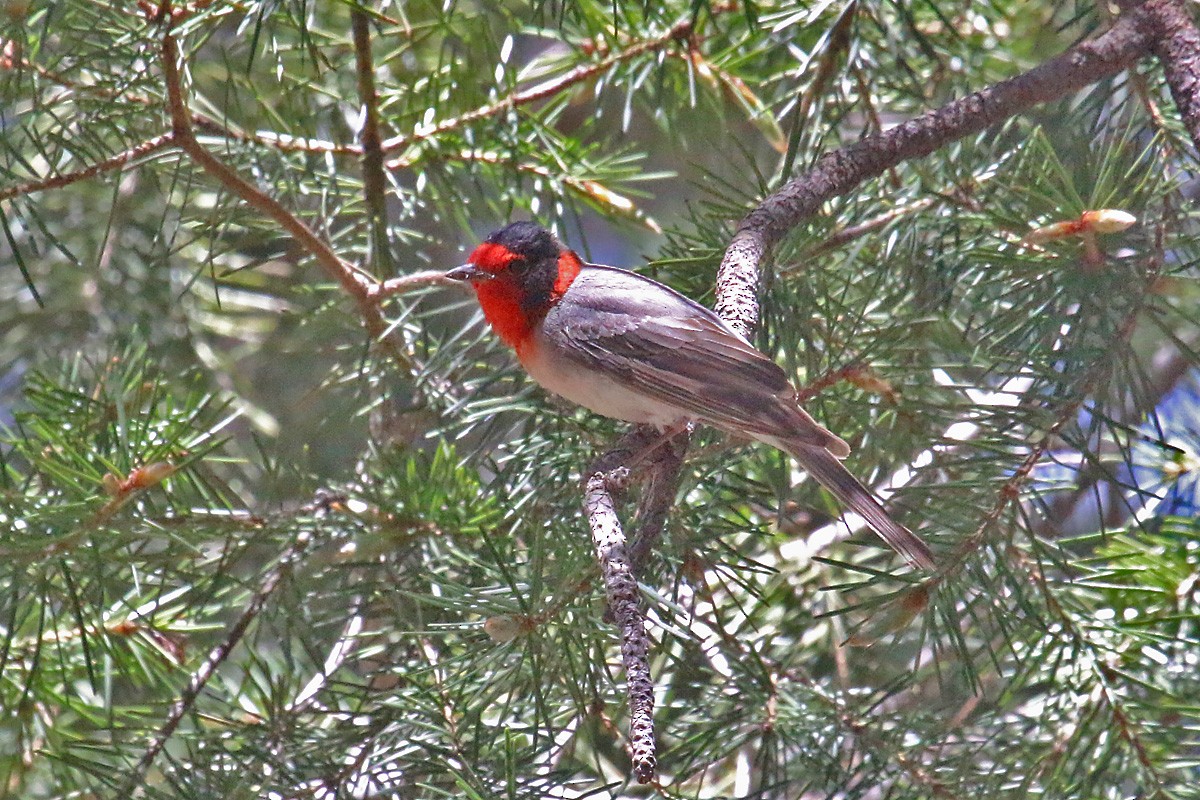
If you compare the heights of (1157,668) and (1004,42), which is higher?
(1004,42)

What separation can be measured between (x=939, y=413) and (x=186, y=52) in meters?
1.69

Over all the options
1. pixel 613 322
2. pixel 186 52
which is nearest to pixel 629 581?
pixel 613 322

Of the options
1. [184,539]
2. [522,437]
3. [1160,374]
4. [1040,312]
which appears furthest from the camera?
[1160,374]

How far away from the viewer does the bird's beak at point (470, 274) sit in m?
2.78

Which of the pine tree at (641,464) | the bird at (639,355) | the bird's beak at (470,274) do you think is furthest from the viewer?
the bird's beak at (470,274)

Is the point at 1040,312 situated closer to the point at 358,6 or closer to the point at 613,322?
the point at 613,322

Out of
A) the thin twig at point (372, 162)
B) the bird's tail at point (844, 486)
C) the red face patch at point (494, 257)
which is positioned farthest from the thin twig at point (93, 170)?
the bird's tail at point (844, 486)

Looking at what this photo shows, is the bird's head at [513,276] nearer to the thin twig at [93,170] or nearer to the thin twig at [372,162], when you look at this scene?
the thin twig at [372,162]

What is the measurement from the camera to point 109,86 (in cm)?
232

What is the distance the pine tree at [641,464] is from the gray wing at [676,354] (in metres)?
0.08

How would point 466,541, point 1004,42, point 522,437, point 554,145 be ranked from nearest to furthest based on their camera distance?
point 466,541, point 522,437, point 554,145, point 1004,42

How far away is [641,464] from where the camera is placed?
6.95ft

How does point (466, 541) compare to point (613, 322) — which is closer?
point (466, 541)

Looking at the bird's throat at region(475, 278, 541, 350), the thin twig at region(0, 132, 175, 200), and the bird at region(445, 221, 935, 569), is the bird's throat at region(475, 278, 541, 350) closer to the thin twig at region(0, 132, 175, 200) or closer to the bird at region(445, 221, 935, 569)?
the bird at region(445, 221, 935, 569)
